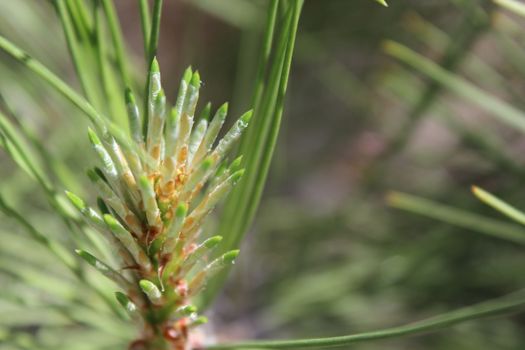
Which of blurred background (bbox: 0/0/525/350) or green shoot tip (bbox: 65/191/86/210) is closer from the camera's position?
green shoot tip (bbox: 65/191/86/210)

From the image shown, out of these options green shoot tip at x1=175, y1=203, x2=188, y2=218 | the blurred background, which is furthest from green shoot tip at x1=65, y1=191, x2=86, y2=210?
the blurred background

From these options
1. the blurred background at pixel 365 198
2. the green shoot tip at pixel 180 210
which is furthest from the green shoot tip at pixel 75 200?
the blurred background at pixel 365 198

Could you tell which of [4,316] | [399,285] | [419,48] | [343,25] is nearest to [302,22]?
[343,25]

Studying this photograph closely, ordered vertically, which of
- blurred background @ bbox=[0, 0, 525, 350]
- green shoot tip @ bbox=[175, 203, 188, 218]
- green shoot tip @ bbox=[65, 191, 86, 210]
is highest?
blurred background @ bbox=[0, 0, 525, 350]

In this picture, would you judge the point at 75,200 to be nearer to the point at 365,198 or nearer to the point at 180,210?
the point at 180,210

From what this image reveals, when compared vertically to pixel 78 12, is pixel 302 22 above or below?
above

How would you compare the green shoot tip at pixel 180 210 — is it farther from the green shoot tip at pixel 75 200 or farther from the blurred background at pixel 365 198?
the blurred background at pixel 365 198

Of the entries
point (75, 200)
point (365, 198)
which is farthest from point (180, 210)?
point (365, 198)

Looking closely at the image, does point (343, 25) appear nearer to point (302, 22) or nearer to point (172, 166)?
point (302, 22)

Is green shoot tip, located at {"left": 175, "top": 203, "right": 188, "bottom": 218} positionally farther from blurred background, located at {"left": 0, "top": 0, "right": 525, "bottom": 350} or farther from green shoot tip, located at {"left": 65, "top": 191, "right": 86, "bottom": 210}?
blurred background, located at {"left": 0, "top": 0, "right": 525, "bottom": 350}
